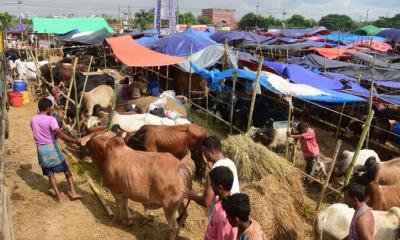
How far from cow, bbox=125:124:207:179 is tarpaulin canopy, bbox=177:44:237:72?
571 cm

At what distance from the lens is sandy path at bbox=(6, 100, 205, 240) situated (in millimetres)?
5141

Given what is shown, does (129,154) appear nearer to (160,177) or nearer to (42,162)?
(160,177)

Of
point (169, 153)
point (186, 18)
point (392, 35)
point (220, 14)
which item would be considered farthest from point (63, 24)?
point (220, 14)

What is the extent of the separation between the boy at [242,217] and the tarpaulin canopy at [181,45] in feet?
36.1

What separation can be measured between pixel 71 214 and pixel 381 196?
462 centimetres

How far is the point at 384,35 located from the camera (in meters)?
31.2

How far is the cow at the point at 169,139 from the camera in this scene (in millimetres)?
7031

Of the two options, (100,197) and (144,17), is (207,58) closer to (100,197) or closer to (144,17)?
(100,197)

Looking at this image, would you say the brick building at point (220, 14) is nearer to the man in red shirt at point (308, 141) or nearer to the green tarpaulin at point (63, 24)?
the green tarpaulin at point (63, 24)

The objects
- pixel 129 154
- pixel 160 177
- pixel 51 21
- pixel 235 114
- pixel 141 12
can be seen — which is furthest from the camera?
pixel 141 12

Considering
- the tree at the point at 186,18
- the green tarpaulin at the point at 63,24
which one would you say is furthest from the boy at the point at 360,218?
the tree at the point at 186,18

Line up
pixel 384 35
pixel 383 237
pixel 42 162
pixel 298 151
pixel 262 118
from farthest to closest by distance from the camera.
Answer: pixel 384 35, pixel 262 118, pixel 298 151, pixel 42 162, pixel 383 237

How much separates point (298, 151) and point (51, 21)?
24850 millimetres

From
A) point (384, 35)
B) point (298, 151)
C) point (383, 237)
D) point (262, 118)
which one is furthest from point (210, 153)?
point (384, 35)
